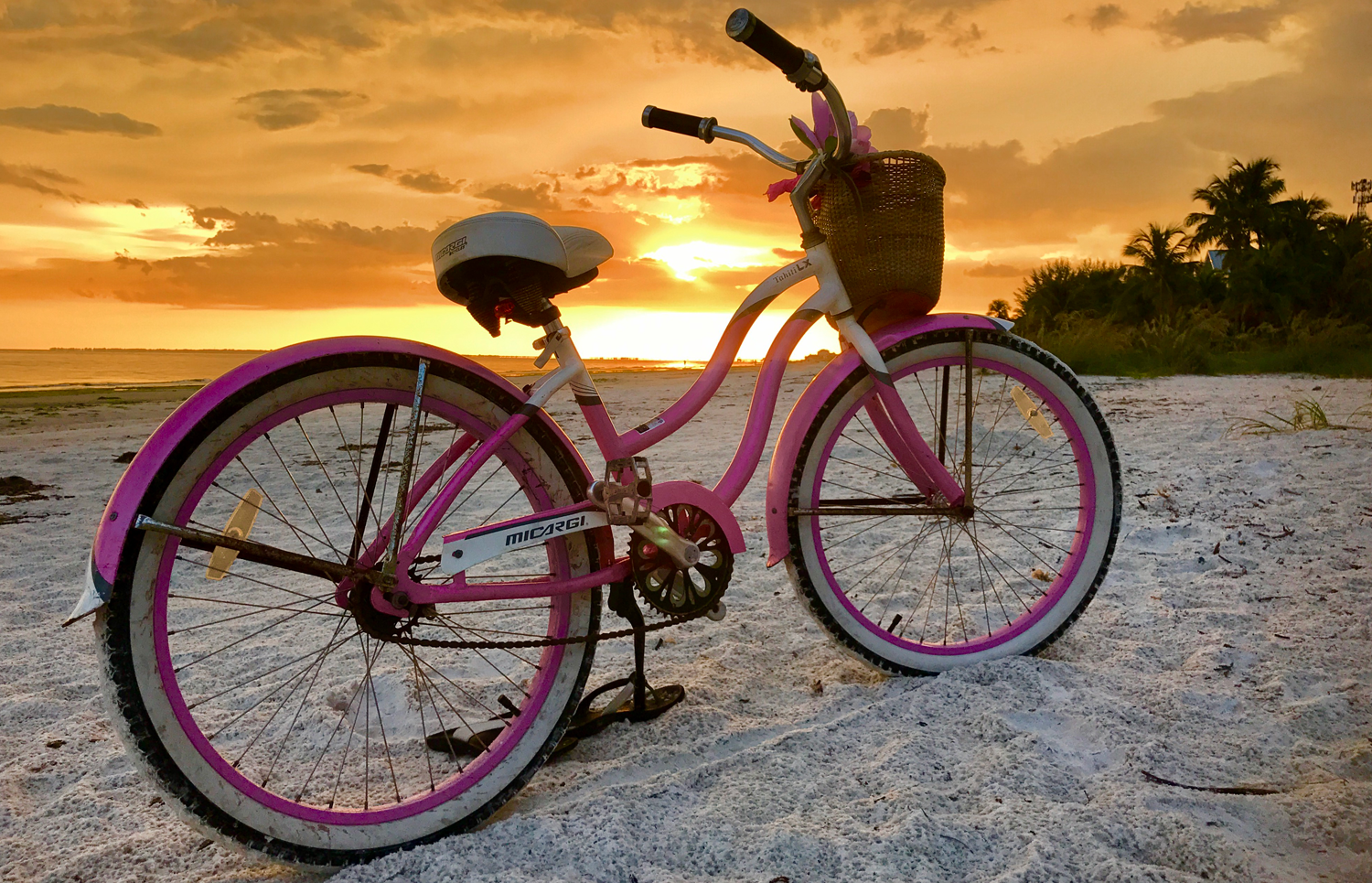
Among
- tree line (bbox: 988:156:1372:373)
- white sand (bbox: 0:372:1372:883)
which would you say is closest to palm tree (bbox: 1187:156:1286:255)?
tree line (bbox: 988:156:1372:373)

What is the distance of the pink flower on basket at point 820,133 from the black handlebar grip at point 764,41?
0.17m

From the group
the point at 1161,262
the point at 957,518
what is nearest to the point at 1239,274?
the point at 1161,262

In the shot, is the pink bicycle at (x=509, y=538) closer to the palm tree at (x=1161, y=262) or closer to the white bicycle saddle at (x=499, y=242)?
the white bicycle saddle at (x=499, y=242)

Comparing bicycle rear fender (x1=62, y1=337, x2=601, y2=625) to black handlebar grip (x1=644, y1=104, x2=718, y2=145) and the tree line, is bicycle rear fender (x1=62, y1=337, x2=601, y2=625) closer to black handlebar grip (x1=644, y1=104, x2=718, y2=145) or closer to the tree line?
black handlebar grip (x1=644, y1=104, x2=718, y2=145)

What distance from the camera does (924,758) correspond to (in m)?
2.04

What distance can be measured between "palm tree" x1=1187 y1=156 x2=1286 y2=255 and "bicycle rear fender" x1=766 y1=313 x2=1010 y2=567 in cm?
3475

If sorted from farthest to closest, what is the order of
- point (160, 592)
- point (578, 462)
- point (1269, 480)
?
point (1269, 480), point (578, 462), point (160, 592)

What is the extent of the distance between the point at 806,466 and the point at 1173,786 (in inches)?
47.6

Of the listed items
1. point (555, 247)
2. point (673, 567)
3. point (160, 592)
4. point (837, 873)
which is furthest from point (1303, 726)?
point (160, 592)

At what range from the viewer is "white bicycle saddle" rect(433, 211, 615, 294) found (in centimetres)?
191

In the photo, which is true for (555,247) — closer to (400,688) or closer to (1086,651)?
(400,688)

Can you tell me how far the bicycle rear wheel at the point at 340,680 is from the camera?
5.63 ft

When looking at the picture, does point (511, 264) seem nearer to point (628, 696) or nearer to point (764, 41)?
point (764, 41)

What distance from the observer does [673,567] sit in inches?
86.4
